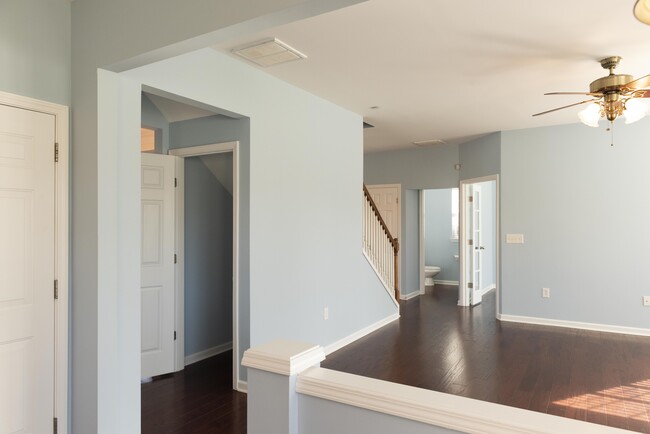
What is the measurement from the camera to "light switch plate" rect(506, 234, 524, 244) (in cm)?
612

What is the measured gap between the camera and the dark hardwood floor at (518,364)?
11.1 ft

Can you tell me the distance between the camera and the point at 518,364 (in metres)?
4.33

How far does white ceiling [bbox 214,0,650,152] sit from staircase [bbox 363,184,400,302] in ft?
4.59

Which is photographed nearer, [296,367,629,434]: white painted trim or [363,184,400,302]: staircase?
[296,367,629,434]: white painted trim

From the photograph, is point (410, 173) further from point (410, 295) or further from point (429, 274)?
point (429, 274)

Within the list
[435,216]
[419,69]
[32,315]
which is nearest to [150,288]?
[32,315]

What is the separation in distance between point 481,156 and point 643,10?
484 centimetres

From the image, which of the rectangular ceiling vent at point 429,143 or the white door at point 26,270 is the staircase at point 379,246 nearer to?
the rectangular ceiling vent at point 429,143

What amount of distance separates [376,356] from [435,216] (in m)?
5.87

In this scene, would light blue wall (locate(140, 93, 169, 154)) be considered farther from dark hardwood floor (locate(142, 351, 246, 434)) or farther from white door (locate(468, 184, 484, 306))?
white door (locate(468, 184, 484, 306))

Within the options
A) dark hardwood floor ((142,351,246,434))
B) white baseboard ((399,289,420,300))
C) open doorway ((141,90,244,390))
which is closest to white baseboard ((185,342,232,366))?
open doorway ((141,90,244,390))

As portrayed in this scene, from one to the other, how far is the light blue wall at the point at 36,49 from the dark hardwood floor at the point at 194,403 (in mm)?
2275

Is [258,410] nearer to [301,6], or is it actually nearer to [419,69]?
[301,6]

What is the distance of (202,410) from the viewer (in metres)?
3.29
